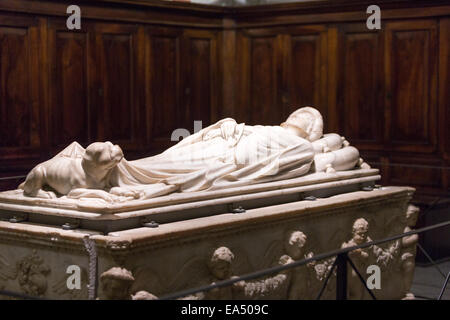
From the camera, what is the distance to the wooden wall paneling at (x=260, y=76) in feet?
29.8

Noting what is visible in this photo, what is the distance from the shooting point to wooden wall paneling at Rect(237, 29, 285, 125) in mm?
9070

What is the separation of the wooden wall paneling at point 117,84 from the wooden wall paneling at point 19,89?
2.25 ft

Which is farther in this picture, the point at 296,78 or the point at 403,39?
the point at 296,78

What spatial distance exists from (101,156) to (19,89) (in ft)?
10.1

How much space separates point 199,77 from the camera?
9.11 meters

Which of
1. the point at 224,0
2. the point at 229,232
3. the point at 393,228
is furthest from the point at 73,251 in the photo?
the point at 224,0

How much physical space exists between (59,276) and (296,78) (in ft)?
15.8

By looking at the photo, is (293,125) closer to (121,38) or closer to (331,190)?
(331,190)

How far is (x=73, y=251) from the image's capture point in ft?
15.1

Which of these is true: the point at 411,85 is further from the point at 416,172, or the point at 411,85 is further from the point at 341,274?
the point at 341,274

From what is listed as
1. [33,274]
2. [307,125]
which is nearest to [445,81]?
[307,125]

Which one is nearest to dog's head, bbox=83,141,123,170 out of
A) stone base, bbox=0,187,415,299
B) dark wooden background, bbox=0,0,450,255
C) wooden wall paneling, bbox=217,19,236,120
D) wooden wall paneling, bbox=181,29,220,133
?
stone base, bbox=0,187,415,299

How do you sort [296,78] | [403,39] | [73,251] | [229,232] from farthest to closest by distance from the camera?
1. [296,78]
2. [403,39]
3. [229,232]
4. [73,251]

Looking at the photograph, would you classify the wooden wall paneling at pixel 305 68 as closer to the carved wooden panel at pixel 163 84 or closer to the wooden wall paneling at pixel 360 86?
the wooden wall paneling at pixel 360 86
